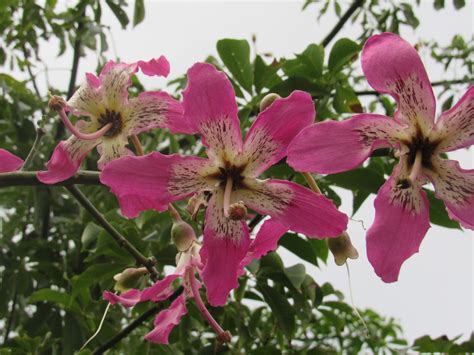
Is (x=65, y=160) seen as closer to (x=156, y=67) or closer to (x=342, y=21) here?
(x=156, y=67)

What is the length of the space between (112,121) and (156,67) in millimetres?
123

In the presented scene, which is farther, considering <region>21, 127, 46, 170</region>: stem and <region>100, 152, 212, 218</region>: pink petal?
<region>21, 127, 46, 170</region>: stem

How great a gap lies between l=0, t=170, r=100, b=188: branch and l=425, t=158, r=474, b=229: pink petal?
1.60 ft

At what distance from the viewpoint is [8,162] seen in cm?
88

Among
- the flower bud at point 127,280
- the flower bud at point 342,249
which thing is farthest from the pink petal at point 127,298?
the flower bud at point 342,249

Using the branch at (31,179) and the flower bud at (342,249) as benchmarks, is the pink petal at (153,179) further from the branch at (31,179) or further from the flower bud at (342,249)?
the flower bud at (342,249)

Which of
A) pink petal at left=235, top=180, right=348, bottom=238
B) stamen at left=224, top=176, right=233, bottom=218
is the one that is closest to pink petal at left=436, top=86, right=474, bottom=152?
pink petal at left=235, top=180, right=348, bottom=238

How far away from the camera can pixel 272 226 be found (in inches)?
36.2

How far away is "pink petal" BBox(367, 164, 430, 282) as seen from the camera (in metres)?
0.79

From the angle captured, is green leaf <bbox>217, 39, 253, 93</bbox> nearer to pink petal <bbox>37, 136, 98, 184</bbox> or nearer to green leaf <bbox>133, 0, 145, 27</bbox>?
pink petal <bbox>37, 136, 98, 184</bbox>

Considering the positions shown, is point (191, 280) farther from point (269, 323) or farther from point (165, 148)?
point (165, 148)

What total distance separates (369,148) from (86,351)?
0.62m

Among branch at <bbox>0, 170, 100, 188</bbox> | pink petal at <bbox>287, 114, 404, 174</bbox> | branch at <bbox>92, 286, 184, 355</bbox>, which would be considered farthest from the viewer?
branch at <bbox>92, 286, 184, 355</bbox>

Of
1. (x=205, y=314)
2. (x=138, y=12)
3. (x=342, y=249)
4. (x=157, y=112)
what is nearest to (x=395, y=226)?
(x=342, y=249)
